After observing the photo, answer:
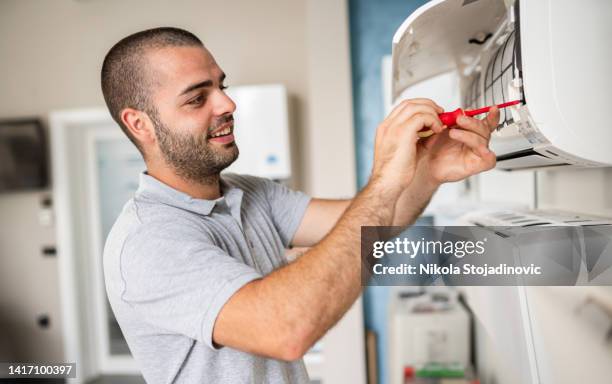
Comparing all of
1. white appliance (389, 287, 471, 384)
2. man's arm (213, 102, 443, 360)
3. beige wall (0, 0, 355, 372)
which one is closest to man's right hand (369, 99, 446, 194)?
man's arm (213, 102, 443, 360)

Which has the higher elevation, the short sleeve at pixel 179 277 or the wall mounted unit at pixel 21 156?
the wall mounted unit at pixel 21 156

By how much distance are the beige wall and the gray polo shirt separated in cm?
126

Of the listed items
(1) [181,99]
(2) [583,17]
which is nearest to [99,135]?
(1) [181,99]

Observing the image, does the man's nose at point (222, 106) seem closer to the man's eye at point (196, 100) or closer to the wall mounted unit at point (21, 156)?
the man's eye at point (196, 100)

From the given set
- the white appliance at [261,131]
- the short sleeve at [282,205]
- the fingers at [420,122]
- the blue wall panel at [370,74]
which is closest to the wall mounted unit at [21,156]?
the white appliance at [261,131]

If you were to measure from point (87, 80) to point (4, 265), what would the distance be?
1.13 m

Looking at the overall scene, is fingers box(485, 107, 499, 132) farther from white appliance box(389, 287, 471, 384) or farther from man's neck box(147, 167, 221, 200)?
white appliance box(389, 287, 471, 384)

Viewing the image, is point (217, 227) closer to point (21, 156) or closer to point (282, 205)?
point (282, 205)

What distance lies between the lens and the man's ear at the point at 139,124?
0.75 metres

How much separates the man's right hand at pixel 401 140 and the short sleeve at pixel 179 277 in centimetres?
18

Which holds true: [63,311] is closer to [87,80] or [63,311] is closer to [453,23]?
[87,80]

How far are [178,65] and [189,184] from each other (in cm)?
17

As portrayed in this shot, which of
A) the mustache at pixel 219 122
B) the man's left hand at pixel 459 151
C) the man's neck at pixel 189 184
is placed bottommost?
the man's neck at pixel 189 184

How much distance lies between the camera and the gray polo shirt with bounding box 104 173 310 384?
0.58m
